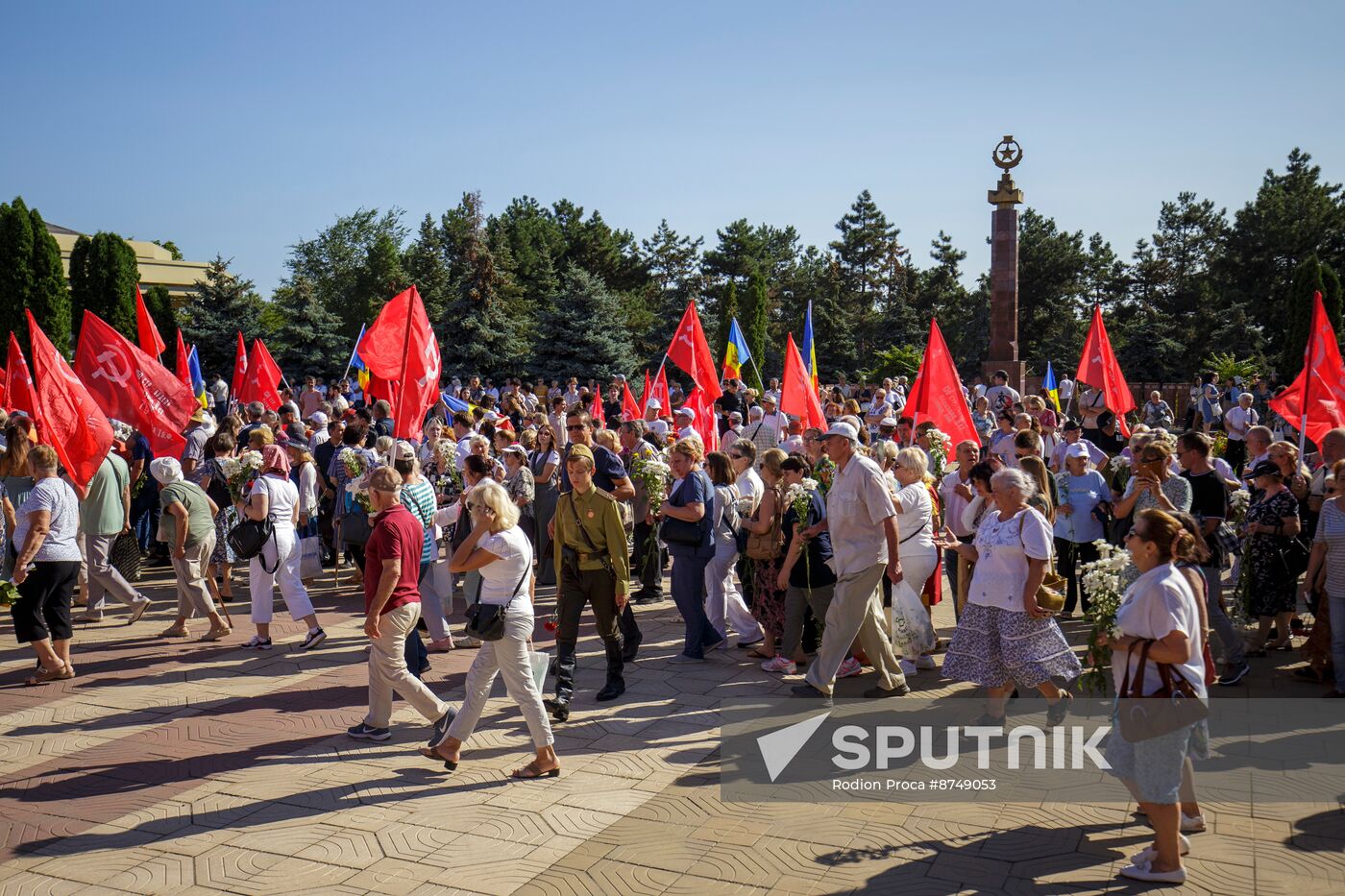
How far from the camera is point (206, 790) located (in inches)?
256

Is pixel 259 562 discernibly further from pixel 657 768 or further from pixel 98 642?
pixel 657 768

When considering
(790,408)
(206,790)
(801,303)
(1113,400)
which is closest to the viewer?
(206,790)

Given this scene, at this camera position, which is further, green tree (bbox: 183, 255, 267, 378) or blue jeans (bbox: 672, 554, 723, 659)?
green tree (bbox: 183, 255, 267, 378)

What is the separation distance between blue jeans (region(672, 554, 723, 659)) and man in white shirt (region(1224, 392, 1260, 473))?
12.2 meters

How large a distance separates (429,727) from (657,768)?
182 centimetres

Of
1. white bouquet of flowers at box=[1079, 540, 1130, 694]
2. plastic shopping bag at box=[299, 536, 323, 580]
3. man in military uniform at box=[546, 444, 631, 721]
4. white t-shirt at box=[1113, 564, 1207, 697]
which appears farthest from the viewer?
plastic shopping bag at box=[299, 536, 323, 580]

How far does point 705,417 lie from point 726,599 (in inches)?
253

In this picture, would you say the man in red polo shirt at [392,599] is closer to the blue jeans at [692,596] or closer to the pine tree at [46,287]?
the blue jeans at [692,596]

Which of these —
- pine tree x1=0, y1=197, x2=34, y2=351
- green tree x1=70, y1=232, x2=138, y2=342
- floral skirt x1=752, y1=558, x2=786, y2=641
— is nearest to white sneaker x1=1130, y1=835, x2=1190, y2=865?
floral skirt x1=752, y1=558, x2=786, y2=641

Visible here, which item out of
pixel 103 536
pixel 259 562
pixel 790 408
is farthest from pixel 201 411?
pixel 790 408

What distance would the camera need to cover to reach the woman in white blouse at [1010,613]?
6.77 m

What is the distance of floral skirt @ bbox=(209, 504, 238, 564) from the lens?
38.5 feet

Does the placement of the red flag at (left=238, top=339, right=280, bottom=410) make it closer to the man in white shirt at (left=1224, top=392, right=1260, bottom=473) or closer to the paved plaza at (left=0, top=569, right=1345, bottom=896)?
the paved plaza at (left=0, top=569, right=1345, bottom=896)

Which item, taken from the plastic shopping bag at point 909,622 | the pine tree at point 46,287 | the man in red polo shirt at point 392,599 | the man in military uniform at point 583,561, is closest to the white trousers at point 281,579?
the man in red polo shirt at point 392,599
